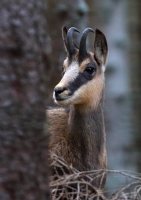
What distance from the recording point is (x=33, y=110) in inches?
147

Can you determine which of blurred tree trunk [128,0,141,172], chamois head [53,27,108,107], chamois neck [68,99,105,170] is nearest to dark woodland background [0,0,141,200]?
chamois head [53,27,108,107]

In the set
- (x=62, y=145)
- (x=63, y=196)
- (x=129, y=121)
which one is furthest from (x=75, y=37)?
(x=63, y=196)

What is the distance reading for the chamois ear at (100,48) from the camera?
23.6 ft

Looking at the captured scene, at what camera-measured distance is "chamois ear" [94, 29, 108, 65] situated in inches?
284

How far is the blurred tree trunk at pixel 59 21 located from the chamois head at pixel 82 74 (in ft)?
3.52

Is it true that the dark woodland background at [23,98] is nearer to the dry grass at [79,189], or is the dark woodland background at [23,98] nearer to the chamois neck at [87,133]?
the dry grass at [79,189]

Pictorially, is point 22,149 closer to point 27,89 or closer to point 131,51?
point 27,89

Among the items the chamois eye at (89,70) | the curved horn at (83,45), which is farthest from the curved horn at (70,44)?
the chamois eye at (89,70)

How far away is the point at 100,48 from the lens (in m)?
7.28

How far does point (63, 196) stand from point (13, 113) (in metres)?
1.82

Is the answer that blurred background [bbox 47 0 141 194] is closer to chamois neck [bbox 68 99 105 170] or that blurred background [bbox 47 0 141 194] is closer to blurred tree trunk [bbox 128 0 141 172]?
blurred tree trunk [bbox 128 0 141 172]

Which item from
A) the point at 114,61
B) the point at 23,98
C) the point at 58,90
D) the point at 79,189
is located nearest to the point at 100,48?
the point at 114,61

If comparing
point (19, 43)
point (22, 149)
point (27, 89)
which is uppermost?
point (19, 43)

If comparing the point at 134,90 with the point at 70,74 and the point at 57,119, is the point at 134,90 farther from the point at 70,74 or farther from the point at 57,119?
the point at 70,74
